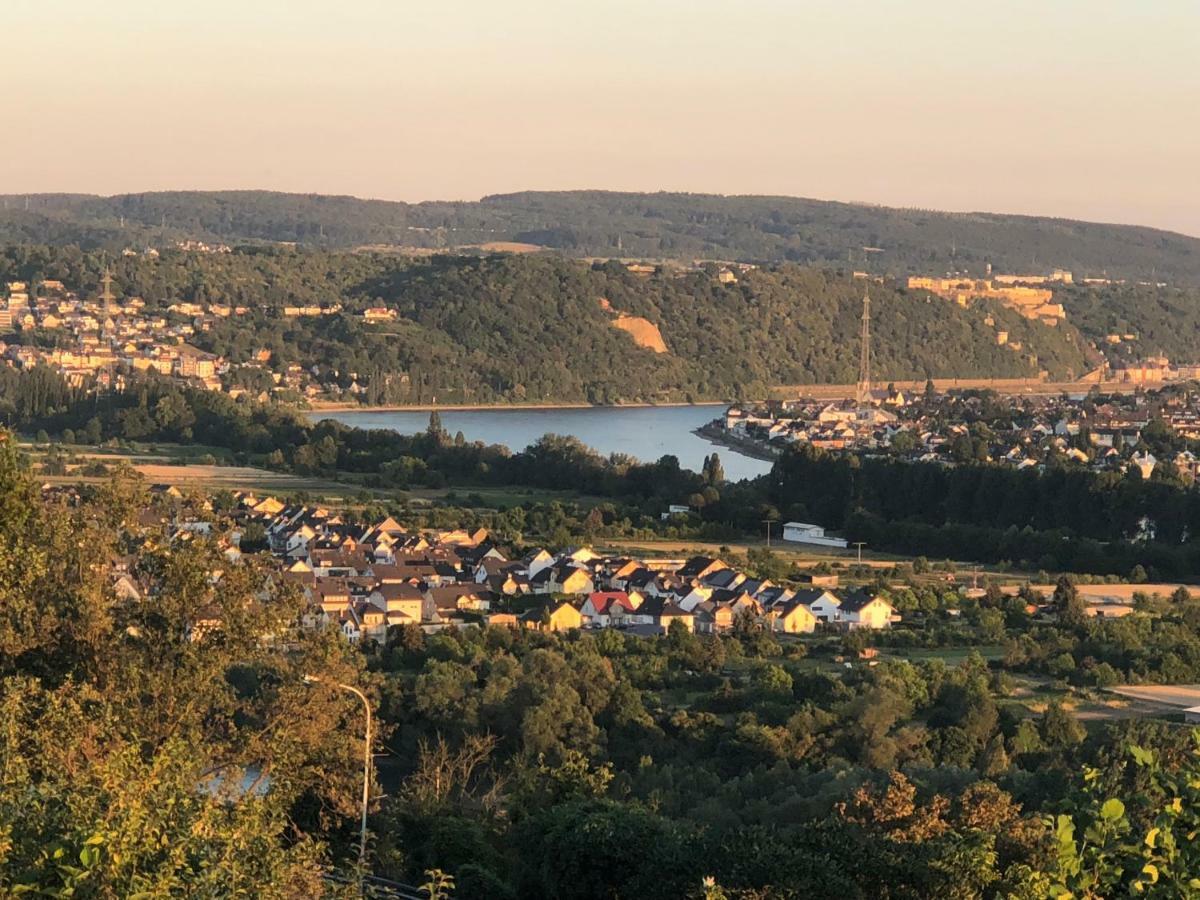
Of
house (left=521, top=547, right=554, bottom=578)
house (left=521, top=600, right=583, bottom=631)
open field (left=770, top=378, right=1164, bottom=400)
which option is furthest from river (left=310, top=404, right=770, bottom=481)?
house (left=521, top=600, right=583, bottom=631)

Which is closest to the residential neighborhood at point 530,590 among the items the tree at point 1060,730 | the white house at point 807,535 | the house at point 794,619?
the house at point 794,619

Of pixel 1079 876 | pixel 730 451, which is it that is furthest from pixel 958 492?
pixel 1079 876

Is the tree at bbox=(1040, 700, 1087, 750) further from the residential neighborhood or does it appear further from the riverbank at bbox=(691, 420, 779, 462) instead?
the riverbank at bbox=(691, 420, 779, 462)

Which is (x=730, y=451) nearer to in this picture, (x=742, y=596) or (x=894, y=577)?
(x=894, y=577)

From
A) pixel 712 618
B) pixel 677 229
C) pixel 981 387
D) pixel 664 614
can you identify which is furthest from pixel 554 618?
pixel 677 229

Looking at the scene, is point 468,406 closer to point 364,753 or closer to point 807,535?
point 807,535

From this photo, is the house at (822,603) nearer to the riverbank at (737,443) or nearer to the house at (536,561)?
the house at (536,561)
